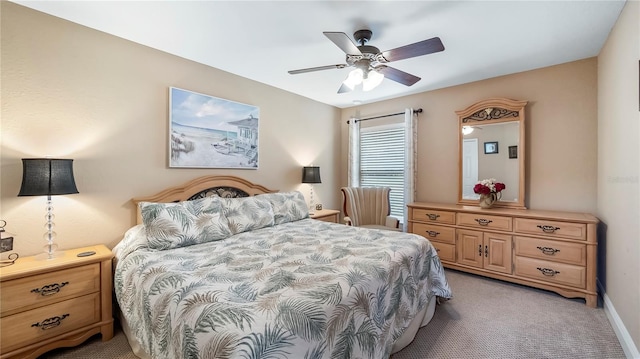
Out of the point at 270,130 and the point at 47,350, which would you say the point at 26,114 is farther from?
the point at 270,130

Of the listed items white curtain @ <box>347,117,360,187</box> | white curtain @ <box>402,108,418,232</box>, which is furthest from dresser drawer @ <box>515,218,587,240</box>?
white curtain @ <box>347,117,360,187</box>

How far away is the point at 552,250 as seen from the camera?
2.77 metres

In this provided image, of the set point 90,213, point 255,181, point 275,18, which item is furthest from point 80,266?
point 275,18

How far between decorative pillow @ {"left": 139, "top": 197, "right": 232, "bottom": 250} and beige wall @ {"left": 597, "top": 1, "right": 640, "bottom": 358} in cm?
311

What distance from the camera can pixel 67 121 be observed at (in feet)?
7.26

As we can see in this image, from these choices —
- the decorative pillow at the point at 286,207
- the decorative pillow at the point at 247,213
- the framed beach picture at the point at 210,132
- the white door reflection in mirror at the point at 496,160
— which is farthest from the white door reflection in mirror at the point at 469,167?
the framed beach picture at the point at 210,132

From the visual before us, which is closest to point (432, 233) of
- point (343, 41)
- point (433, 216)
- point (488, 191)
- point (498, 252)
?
point (433, 216)

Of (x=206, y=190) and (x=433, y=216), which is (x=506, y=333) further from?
(x=206, y=190)

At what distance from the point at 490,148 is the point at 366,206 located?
72.6 inches

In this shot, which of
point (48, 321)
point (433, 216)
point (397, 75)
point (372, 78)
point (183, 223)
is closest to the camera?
point (48, 321)

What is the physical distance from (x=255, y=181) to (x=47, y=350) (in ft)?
7.75

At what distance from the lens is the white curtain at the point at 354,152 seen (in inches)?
191

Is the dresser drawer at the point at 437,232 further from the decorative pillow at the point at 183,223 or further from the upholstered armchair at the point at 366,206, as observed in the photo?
the decorative pillow at the point at 183,223

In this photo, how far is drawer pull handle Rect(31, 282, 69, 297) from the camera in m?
1.80
